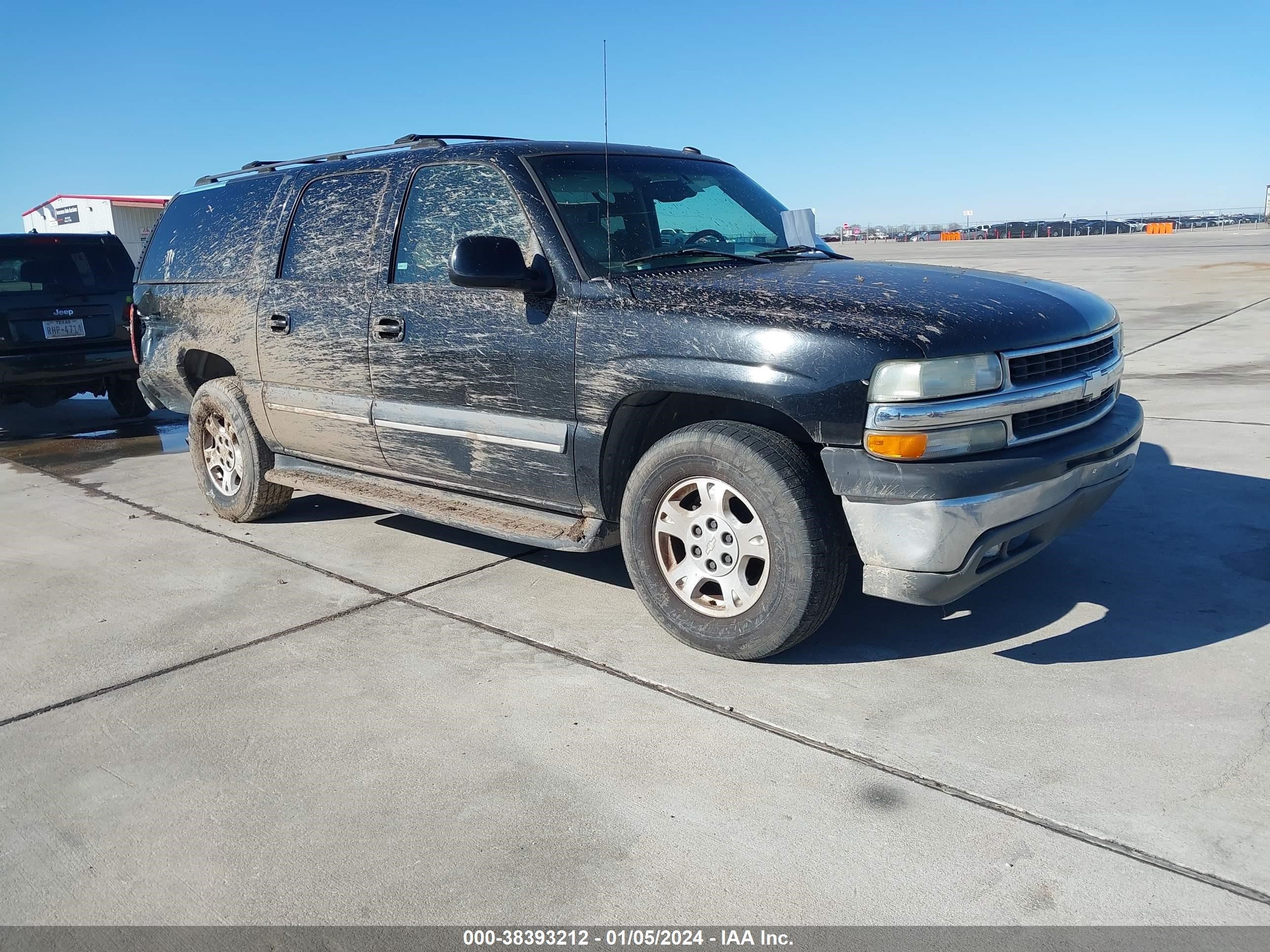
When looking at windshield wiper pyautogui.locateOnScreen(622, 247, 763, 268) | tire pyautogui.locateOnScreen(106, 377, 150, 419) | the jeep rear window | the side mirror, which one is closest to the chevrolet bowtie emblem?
windshield wiper pyautogui.locateOnScreen(622, 247, 763, 268)

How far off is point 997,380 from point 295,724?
102 inches

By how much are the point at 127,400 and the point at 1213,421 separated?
983 centimetres

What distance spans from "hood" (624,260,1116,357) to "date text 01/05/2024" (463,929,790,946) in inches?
71.1

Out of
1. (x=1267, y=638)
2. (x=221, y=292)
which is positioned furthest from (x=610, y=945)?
(x=221, y=292)

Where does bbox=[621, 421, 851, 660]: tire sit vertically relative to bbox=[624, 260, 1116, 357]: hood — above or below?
below

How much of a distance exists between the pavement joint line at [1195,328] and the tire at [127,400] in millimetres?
10285

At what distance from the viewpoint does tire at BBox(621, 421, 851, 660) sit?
11.3 ft

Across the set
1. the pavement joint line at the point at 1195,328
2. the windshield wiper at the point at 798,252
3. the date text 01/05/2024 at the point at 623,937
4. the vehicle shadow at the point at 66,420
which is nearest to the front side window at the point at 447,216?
the windshield wiper at the point at 798,252

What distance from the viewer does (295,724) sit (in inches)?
134

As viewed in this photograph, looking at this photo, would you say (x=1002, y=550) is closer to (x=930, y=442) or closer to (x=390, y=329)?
(x=930, y=442)

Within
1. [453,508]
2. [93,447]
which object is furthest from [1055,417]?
[93,447]

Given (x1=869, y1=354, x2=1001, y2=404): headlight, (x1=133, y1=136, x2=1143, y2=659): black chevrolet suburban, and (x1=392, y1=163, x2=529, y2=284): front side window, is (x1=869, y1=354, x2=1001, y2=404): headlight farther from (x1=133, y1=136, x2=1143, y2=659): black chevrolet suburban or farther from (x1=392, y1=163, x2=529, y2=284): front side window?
(x1=392, y1=163, x2=529, y2=284): front side window

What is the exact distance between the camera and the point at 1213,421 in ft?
24.3

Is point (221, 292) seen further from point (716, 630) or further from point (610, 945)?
point (610, 945)
